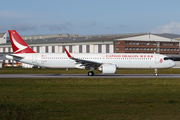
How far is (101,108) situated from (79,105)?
134cm

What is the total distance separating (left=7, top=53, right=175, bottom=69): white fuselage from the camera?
1321 inches

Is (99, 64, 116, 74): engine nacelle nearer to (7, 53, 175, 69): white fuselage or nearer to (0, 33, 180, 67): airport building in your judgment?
(7, 53, 175, 69): white fuselage

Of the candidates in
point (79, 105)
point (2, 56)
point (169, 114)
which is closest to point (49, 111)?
point (79, 105)

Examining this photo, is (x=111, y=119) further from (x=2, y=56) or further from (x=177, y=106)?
(x=2, y=56)

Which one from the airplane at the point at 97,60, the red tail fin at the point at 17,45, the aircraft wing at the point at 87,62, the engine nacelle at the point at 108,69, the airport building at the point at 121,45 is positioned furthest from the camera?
the airport building at the point at 121,45

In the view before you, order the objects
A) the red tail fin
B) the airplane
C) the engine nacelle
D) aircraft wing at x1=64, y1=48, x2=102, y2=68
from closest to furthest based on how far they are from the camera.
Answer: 1. the engine nacelle
2. aircraft wing at x1=64, y1=48, x2=102, y2=68
3. the airplane
4. the red tail fin

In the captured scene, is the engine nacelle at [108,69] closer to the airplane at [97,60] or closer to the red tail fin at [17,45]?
the airplane at [97,60]

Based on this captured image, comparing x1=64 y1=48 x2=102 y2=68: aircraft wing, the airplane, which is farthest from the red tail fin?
x1=64 y1=48 x2=102 y2=68: aircraft wing

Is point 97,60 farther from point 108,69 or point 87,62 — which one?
point 108,69

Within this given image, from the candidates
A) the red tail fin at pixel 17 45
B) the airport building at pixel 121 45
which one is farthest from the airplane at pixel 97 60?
the airport building at pixel 121 45

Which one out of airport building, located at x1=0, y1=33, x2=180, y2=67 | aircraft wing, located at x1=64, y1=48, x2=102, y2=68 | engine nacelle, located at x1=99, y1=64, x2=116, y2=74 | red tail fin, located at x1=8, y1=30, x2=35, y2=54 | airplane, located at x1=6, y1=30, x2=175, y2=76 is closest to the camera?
engine nacelle, located at x1=99, y1=64, x2=116, y2=74

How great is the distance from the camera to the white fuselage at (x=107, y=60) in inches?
1321

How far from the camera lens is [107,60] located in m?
33.6

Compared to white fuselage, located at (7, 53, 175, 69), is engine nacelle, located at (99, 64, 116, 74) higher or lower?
lower
